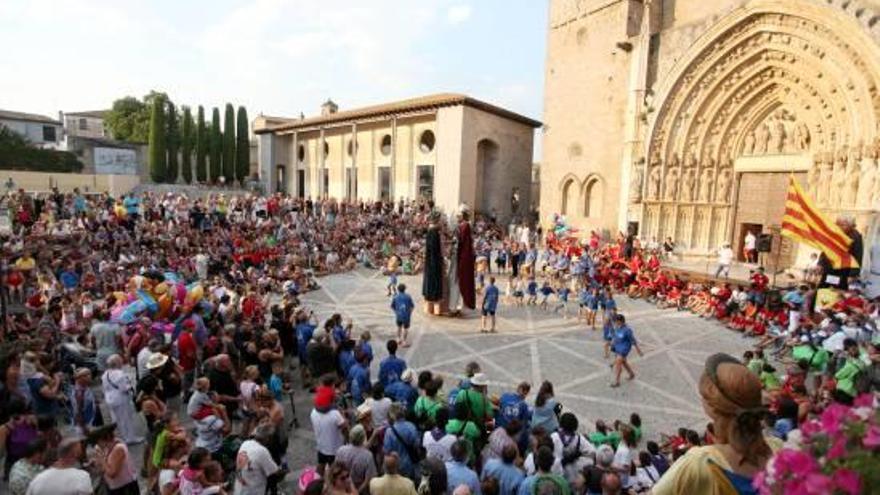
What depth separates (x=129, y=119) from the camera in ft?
181

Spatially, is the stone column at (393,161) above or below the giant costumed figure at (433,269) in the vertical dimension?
above

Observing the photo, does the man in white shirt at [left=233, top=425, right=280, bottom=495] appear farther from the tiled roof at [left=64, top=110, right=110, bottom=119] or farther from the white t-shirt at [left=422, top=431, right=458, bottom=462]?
the tiled roof at [left=64, top=110, right=110, bottom=119]

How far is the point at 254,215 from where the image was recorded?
25.5 metres

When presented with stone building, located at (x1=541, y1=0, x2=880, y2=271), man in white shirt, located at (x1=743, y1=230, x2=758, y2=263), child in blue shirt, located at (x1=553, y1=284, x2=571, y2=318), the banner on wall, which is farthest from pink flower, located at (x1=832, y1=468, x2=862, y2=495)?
the banner on wall

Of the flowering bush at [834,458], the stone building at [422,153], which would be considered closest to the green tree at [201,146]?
the stone building at [422,153]

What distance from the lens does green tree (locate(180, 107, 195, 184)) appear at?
47103 millimetres

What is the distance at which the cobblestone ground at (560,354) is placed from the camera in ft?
29.5

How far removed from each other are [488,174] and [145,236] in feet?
65.7

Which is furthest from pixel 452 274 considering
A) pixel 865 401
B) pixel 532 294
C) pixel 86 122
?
pixel 86 122

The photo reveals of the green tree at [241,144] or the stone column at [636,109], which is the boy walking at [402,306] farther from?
the green tree at [241,144]

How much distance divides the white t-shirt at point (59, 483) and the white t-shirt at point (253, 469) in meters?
1.31

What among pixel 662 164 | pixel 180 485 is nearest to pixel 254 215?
pixel 662 164

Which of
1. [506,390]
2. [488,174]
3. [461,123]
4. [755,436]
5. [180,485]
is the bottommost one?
[506,390]

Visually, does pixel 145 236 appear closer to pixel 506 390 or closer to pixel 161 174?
pixel 506 390
